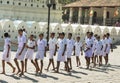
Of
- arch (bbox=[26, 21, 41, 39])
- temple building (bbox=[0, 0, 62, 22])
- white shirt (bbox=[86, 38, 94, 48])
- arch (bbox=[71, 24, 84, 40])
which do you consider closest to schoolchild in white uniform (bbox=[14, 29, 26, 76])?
white shirt (bbox=[86, 38, 94, 48])

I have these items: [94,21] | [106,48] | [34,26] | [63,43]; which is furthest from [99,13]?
[63,43]

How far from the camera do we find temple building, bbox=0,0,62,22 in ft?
108

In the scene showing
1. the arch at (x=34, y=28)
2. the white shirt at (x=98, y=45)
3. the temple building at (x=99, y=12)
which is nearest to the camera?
the white shirt at (x=98, y=45)

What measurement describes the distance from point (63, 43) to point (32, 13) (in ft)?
71.5

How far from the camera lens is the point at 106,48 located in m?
17.3

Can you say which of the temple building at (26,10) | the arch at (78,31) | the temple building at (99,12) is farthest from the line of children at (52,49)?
the temple building at (99,12)

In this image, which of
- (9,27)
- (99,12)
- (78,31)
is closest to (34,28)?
(9,27)

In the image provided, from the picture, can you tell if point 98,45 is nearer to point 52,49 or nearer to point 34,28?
point 52,49

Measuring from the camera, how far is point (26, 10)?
3456cm

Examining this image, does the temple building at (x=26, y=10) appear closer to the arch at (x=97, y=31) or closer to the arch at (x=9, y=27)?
the arch at (x=97, y=31)

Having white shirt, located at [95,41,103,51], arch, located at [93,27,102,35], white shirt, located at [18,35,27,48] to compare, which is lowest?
arch, located at [93,27,102,35]

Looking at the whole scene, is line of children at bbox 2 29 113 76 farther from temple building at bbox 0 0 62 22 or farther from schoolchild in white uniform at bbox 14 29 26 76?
temple building at bbox 0 0 62 22

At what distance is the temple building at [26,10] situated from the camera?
32938mm

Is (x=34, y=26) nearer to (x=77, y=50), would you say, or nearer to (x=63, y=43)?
(x=77, y=50)
